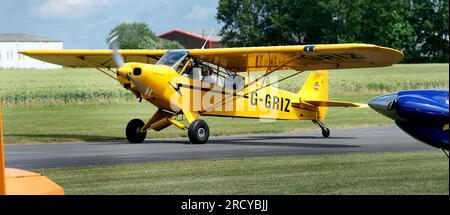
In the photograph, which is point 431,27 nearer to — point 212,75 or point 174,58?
point 212,75

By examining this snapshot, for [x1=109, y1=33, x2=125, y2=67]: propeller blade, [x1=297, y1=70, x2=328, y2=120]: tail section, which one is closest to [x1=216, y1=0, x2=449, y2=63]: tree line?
[x1=297, y1=70, x2=328, y2=120]: tail section

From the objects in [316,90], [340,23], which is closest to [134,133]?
[316,90]

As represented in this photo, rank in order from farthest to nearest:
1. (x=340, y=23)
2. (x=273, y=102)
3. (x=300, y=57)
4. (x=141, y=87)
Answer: (x=340, y=23) → (x=273, y=102) → (x=300, y=57) → (x=141, y=87)

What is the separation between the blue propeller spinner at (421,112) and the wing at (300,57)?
770 cm

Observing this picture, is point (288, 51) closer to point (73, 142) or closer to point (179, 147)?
point (179, 147)

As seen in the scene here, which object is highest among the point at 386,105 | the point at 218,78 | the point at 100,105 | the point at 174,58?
the point at 174,58

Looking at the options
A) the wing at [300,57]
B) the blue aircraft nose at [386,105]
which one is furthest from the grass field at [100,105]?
the blue aircraft nose at [386,105]

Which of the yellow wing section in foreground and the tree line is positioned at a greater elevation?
the tree line

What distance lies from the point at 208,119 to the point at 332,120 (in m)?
3.51

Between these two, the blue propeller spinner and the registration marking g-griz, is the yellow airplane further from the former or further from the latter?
the blue propeller spinner

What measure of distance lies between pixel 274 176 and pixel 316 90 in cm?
1028

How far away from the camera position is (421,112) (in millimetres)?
4695

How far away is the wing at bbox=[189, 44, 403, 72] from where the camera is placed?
1316cm
